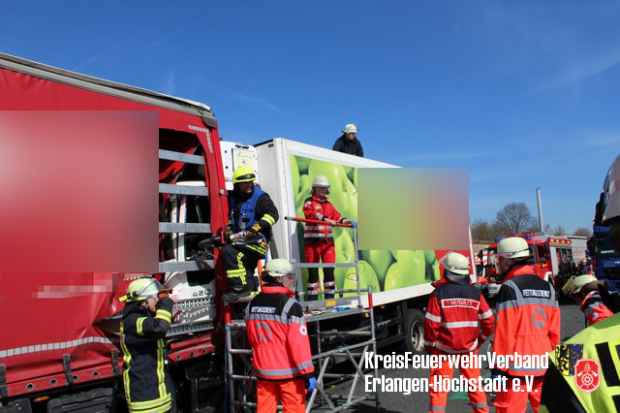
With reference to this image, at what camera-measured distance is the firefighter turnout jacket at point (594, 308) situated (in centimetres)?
572

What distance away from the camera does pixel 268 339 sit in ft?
14.3

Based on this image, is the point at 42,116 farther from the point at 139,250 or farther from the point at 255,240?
the point at 255,240

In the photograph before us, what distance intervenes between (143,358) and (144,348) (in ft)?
0.25

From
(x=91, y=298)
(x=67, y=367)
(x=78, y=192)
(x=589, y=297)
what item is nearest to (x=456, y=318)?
(x=589, y=297)

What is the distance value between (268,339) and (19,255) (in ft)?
6.68

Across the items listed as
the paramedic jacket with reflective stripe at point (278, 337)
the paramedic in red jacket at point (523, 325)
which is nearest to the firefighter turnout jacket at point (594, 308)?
the paramedic in red jacket at point (523, 325)

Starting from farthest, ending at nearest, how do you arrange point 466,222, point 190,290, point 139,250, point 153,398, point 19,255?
point 466,222
point 190,290
point 139,250
point 153,398
point 19,255

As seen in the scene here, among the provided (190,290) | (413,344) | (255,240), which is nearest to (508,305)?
(255,240)

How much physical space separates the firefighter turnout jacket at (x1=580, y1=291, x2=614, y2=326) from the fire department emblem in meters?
5.06

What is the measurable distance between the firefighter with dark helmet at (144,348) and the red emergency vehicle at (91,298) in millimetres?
288

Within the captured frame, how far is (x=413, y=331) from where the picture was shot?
29.9 ft

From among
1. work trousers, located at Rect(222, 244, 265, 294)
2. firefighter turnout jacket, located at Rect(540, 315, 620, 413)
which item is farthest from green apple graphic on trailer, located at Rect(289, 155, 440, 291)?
firefighter turnout jacket, located at Rect(540, 315, 620, 413)

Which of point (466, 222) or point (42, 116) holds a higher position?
point (42, 116)

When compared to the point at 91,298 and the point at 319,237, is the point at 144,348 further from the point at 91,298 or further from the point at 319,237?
the point at 319,237
